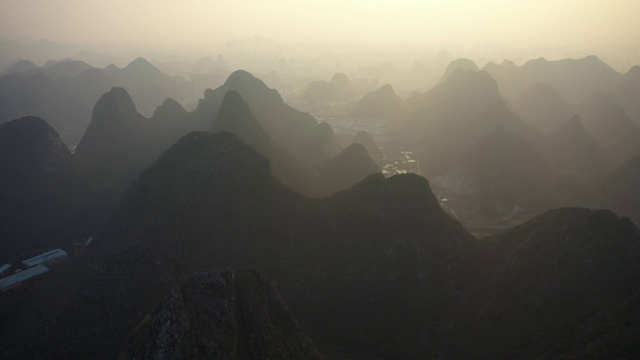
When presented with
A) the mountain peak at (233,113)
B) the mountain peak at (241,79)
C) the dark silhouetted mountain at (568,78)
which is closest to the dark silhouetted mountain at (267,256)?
the mountain peak at (233,113)

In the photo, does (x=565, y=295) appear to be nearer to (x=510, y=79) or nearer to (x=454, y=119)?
(x=454, y=119)

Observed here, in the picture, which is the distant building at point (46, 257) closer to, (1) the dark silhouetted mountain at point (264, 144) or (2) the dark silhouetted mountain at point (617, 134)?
(1) the dark silhouetted mountain at point (264, 144)

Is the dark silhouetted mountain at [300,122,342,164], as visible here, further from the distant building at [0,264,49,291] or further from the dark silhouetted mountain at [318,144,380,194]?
the distant building at [0,264,49,291]

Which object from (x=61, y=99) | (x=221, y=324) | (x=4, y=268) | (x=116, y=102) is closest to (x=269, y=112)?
(x=116, y=102)

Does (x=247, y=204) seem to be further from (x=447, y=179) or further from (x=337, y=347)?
(x=447, y=179)

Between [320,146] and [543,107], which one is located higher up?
[543,107]
